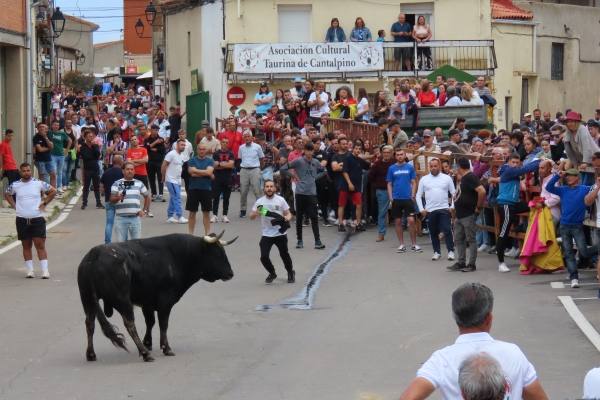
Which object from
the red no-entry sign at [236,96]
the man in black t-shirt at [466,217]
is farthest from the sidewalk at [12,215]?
the man in black t-shirt at [466,217]

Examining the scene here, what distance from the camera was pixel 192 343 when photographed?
13688mm

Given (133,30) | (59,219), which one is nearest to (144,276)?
(59,219)

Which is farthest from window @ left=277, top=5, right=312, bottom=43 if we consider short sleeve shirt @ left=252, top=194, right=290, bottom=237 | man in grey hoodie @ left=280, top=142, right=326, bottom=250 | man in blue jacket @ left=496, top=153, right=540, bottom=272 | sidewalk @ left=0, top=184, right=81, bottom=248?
short sleeve shirt @ left=252, top=194, right=290, bottom=237

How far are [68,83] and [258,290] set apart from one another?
48.4 m

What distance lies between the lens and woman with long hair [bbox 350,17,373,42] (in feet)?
132

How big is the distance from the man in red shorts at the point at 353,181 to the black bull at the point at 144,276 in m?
10.9

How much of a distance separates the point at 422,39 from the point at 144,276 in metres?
28.1

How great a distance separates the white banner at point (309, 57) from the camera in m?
40.0

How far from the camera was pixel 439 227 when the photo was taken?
67.3 ft

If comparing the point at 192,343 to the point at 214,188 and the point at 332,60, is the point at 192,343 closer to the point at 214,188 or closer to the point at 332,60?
the point at 214,188

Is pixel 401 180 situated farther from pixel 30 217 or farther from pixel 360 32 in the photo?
pixel 360 32

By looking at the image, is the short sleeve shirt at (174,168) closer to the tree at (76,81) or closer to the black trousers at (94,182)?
the black trousers at (94,182)

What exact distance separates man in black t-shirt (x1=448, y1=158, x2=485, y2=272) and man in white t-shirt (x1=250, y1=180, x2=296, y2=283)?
270 centimetres

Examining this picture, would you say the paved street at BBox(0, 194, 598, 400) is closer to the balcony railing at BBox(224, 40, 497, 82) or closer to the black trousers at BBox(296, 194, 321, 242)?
the black trousers at BBox(296, 194, 321, 242)
